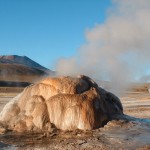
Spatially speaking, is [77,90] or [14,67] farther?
[14,67]

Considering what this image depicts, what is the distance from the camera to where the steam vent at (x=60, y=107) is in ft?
45.5

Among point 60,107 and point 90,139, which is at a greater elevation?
point 60,107

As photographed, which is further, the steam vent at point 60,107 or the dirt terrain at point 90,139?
the steam vent at point 60,107

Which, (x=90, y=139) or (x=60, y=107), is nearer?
(x=90, y=139)

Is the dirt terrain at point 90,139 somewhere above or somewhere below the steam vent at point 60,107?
below

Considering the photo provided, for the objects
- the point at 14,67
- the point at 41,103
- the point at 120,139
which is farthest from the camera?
the point at 14,67

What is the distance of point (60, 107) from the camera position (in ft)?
46.2

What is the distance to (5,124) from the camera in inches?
587

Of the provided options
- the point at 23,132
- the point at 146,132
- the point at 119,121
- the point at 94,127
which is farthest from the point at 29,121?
the point at 146,132

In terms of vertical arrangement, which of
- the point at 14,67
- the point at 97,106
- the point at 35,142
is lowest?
the point at 35,142

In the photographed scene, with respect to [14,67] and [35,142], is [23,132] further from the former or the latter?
[14,67]

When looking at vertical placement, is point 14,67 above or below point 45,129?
above

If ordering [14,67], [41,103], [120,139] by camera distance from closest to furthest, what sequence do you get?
[120,139]
[41,103]
[14,67]

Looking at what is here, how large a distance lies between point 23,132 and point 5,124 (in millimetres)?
1082
